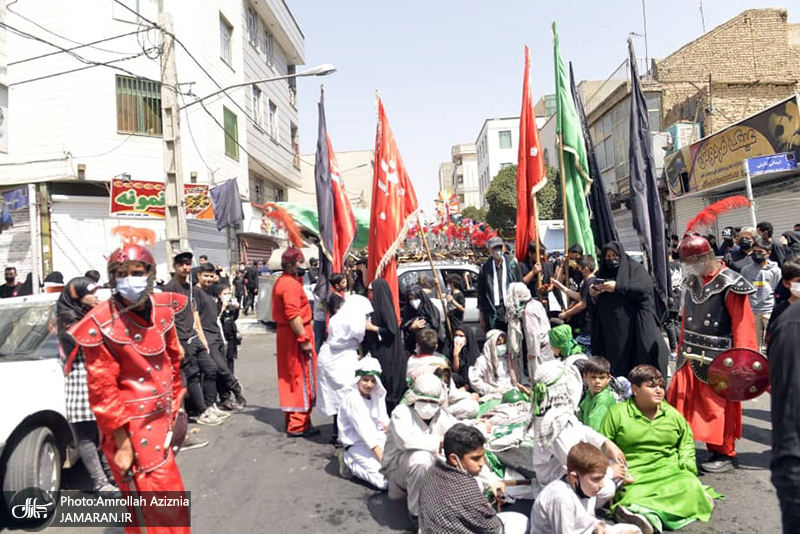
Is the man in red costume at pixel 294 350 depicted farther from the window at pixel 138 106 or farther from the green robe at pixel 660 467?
the window at pixel 138 106

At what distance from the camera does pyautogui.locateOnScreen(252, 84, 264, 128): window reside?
22.5 m

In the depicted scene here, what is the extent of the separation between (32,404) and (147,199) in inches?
498

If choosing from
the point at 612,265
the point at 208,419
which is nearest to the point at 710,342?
the point at 612,265

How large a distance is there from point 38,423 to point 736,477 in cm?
533

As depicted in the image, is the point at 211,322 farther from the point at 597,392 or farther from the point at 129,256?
the point at 597,392

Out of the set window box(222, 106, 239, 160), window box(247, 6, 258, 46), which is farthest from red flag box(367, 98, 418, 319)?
window box(247, 6, 258, 46)

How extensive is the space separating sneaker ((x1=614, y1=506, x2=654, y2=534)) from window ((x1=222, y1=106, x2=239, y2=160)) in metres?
18.2

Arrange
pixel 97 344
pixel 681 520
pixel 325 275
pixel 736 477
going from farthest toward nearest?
1. pixel 325 275
2. pixel 736 477
3. pixel 681 520
4. pixel 97 344

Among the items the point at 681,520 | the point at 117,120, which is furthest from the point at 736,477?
the point at 117,120

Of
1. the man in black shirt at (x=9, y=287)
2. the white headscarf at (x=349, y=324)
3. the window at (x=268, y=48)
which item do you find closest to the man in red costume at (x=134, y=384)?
the white headscarf at (x=349, y=324)

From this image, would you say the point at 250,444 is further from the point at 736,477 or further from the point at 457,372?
the point at 736,477

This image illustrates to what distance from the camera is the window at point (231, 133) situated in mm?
19391

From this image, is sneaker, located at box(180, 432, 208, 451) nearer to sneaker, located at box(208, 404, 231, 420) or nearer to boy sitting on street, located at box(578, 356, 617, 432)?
sneaker, located at box(208, 404, 231, 420)

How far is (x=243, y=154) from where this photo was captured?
21031 millimetres
